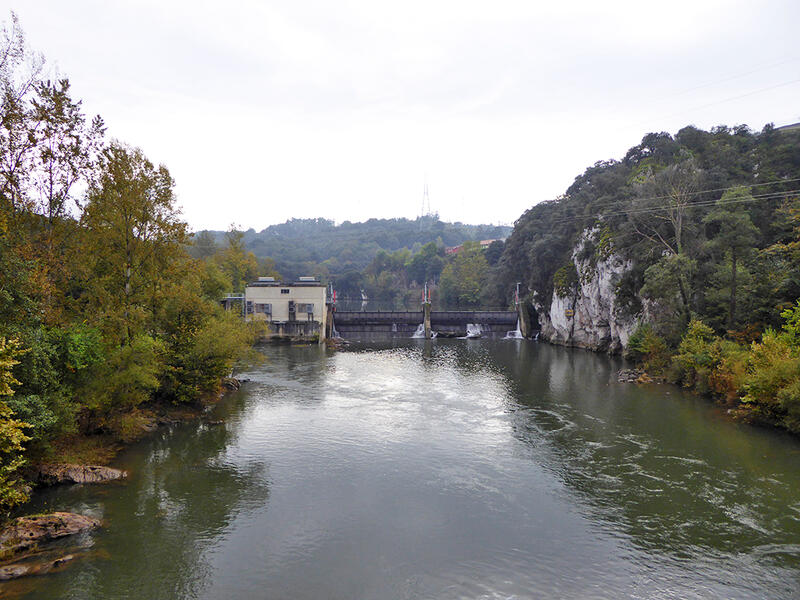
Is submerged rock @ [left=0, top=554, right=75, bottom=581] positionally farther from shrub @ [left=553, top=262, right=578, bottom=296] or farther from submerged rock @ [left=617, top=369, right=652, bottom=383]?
shrub @ [left=553, top=262, right=578, bottom=296]

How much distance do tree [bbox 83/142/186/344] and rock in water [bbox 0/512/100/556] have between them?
9801 mm

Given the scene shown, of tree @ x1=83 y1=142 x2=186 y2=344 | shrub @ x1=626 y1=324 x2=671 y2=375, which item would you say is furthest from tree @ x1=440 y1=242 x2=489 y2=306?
tree @ x1=83 y1=142 x2=186 y2=344

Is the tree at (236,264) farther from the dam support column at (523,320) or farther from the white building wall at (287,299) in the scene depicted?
the dam support column at (523,320)

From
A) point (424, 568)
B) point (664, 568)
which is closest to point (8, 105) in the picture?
point (424, 568)

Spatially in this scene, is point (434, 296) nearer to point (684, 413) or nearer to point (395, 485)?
point (684, 413)

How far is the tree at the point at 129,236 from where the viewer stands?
2425 cm

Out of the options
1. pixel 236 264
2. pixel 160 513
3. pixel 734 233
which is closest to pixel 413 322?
pixel 236 264

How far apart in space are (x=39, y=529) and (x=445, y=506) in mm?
13473

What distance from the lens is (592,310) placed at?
60156 mm

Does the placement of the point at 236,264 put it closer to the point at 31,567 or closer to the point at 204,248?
the point at 204,248

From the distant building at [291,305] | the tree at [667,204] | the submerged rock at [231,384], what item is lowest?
the submerged rock at [231,384]

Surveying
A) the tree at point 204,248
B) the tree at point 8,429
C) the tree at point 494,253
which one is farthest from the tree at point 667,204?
the tree at point 204,248

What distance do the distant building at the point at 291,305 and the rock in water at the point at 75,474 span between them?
4642cm

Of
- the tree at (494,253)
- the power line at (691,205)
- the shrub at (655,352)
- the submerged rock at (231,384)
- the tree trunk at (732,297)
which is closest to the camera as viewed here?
the tree trunk at (732,297)
